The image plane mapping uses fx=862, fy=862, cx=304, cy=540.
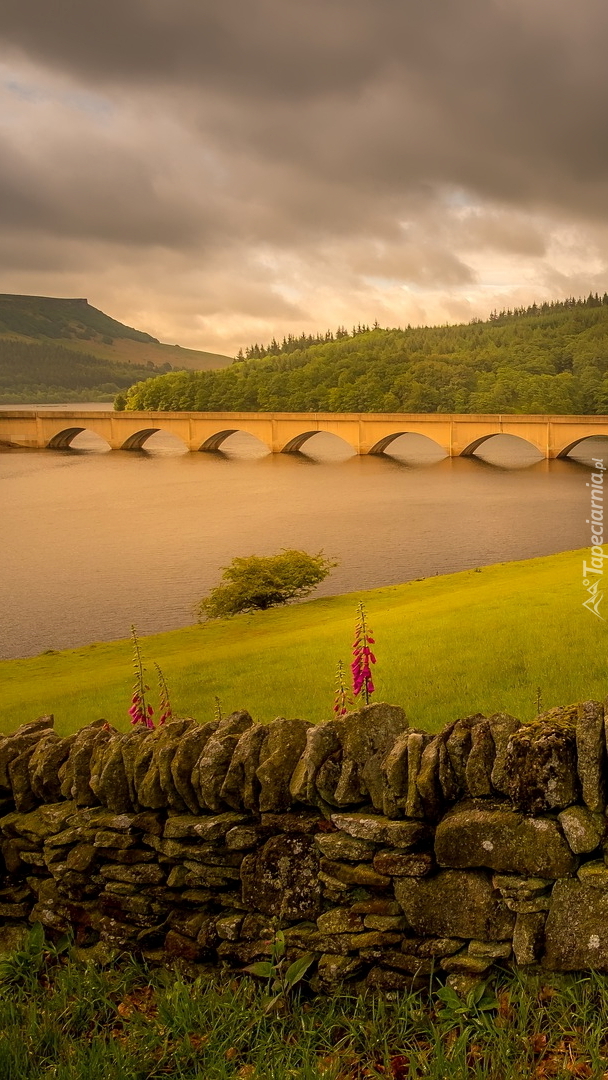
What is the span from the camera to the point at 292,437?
13212cm

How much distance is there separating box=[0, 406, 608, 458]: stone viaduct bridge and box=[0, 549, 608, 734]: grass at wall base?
78888 mm

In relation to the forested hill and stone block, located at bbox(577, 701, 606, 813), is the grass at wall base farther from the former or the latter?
the forested hill

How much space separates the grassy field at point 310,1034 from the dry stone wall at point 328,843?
0.63 feet

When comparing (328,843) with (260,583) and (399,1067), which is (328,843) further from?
(260,583)

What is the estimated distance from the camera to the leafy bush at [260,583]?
37219 mm

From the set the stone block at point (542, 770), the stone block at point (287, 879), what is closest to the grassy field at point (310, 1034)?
the stone block at point (287, 879)

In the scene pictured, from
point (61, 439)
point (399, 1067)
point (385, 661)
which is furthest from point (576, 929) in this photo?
point (61, 439)

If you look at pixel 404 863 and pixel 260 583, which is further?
pixel 260 583

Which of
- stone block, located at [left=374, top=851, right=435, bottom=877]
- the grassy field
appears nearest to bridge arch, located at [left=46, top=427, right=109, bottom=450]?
the grassy field

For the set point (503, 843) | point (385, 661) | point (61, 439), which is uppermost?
point (61, 439)

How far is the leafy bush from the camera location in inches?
1465

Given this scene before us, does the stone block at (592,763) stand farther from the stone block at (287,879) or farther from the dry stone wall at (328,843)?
the stone block at (287,879)

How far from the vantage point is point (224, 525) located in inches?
2699

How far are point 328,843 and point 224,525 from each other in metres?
63.5
